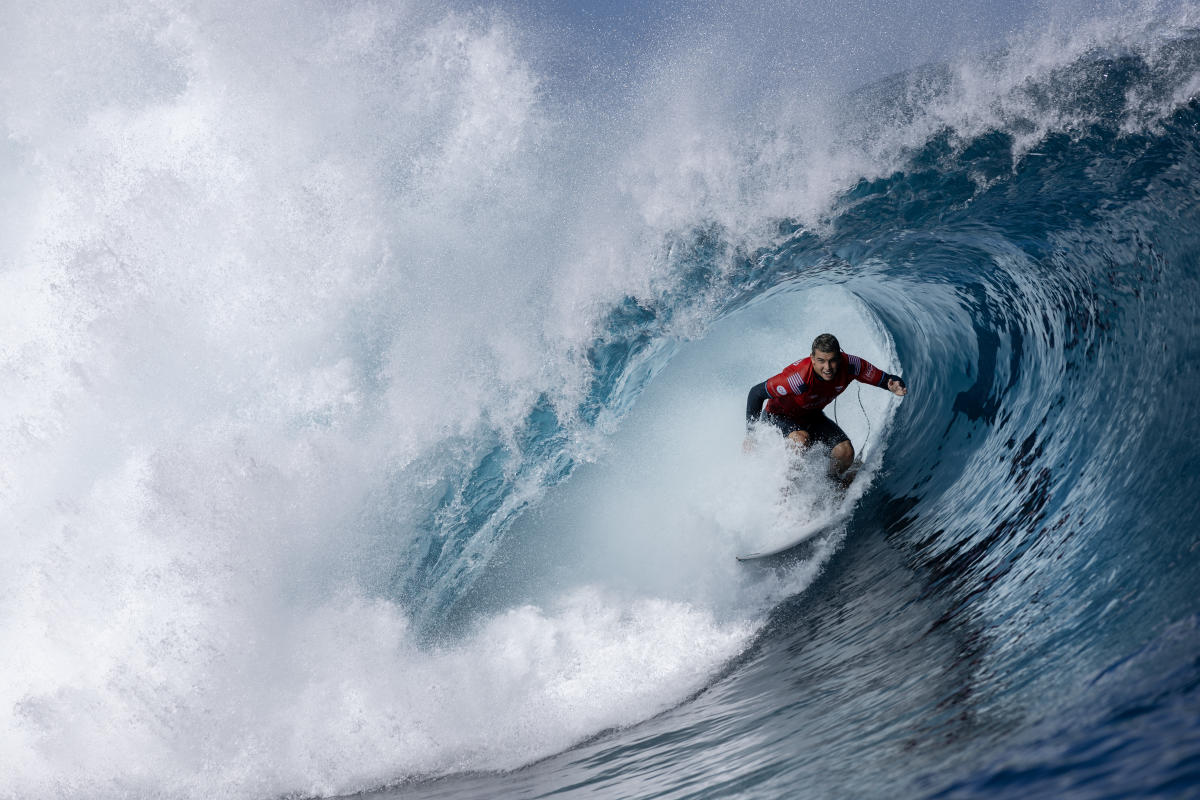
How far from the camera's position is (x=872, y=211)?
6.72 m

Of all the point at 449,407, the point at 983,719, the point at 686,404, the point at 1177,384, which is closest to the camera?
the point at 983,719

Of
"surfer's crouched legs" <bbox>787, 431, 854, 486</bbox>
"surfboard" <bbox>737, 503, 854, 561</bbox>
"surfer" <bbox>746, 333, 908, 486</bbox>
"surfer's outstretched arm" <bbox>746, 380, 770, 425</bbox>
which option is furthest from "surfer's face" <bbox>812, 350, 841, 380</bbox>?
"surfboard" <bbox>737, 503, 854, 561</bbox>

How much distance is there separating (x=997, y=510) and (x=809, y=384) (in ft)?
4.74

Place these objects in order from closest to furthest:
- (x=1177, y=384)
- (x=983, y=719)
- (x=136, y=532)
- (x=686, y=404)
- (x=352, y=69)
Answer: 1. (x=983, y=719)
2. (x=1177, y=384)
3. (x=136, y=532)
4. (x=352, y=69)
5. (x=686, y=404)

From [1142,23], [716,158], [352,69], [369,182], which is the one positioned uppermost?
[352,69]

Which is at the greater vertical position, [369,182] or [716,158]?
[369,182]

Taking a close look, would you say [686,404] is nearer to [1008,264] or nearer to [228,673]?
[1008,264]

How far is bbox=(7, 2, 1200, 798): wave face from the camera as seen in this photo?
477 cm

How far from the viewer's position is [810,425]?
6.27 meters

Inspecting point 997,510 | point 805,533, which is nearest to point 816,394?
point 805,533

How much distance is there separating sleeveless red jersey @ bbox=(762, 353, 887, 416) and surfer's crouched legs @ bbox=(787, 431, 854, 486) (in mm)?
188

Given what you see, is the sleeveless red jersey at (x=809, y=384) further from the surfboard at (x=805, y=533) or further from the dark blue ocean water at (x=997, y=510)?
the dark blue ocean water at (x=997, y=510)

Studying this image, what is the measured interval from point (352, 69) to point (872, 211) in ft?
16.0

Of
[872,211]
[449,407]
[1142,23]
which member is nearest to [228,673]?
[449,407]
